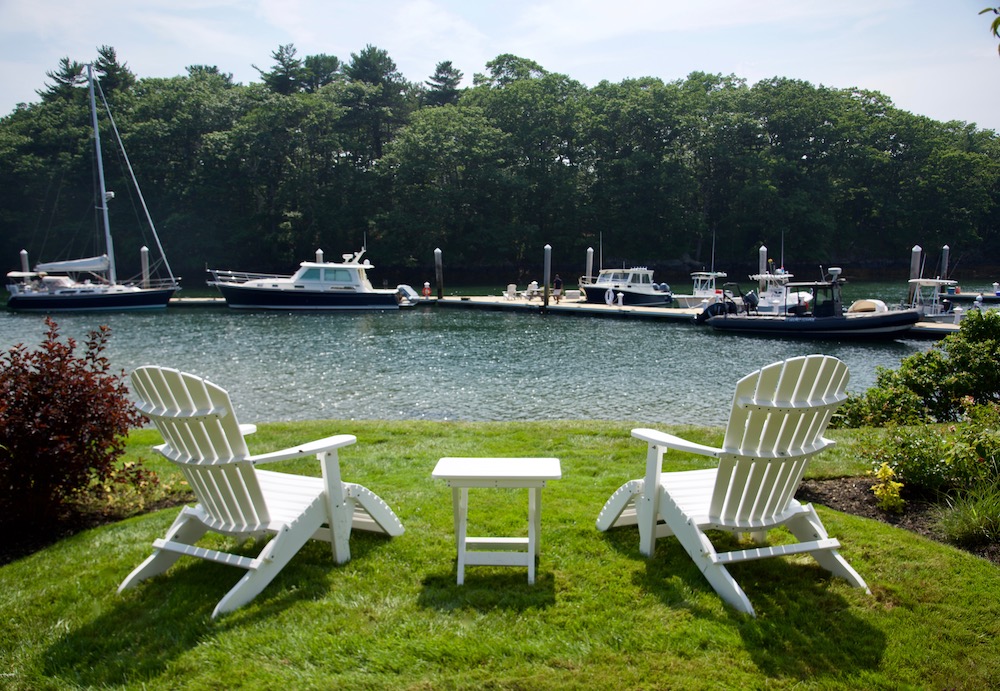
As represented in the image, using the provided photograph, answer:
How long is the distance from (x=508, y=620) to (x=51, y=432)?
3055mm

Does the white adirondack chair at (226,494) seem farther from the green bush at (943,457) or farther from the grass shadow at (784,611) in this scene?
the green bush at (943,457)

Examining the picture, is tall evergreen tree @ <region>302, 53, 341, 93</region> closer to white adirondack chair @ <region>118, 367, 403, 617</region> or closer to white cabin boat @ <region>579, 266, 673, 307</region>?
white cabin boat @ <region>579, 266, 673, 307</region>

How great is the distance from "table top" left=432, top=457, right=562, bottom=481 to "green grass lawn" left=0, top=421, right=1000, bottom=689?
0.54m

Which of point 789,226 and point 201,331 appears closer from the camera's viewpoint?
point 201,331

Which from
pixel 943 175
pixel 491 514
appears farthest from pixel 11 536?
pixel 943 175

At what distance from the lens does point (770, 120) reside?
179 ft

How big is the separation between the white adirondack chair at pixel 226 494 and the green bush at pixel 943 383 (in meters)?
5.61

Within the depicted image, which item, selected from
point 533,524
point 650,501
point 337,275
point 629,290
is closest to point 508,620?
point 533,524

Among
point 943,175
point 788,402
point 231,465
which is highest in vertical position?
point 943,175

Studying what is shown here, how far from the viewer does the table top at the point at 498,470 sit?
10.8ft

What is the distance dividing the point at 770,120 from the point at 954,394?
53453 millimetres

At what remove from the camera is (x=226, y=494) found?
3.27m

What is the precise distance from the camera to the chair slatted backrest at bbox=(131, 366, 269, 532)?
3.12 metres

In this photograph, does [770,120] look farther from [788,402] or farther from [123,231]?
[788,402]
